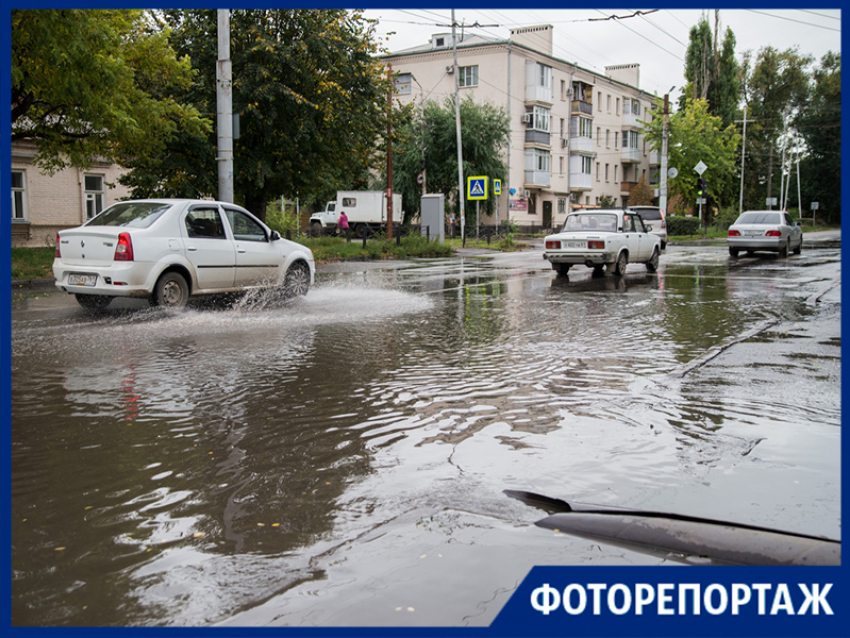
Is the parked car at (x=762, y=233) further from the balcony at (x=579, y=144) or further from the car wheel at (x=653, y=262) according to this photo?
the balcony at (x=579, y=144)

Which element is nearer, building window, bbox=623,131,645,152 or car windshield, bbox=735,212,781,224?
car windshield, bbox=735,212,781,224

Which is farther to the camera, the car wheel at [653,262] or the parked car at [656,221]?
the parked car at [656,221]

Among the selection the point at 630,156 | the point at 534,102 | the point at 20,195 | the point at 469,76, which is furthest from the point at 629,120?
the point at 20,195

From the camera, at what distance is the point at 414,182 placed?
164 feet

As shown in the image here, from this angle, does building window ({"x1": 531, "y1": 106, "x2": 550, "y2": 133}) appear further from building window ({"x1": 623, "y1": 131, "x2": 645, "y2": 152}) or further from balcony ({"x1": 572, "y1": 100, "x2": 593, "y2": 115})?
building window ({"x1": 623, "y1": 131, "x2": 645, "y2": 152})

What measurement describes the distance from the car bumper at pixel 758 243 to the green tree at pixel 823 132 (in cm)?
6544

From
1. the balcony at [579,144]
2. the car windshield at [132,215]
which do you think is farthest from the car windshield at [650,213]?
the balcony at [579,144]

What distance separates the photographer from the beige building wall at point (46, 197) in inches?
1140

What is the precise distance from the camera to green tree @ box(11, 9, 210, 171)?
15.6 meters

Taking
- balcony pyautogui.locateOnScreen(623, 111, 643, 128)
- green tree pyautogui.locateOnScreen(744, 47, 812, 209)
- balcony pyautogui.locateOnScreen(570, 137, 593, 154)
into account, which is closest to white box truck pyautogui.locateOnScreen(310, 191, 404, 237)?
balcony pyautogui.locateOnScreen(570, 137, 593, 154)

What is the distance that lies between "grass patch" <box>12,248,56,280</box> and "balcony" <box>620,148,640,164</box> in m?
60.6

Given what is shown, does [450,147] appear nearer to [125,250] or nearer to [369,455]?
[125,250]

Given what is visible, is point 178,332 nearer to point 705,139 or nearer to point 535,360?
point 535,360

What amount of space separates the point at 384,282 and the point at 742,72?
264ft
